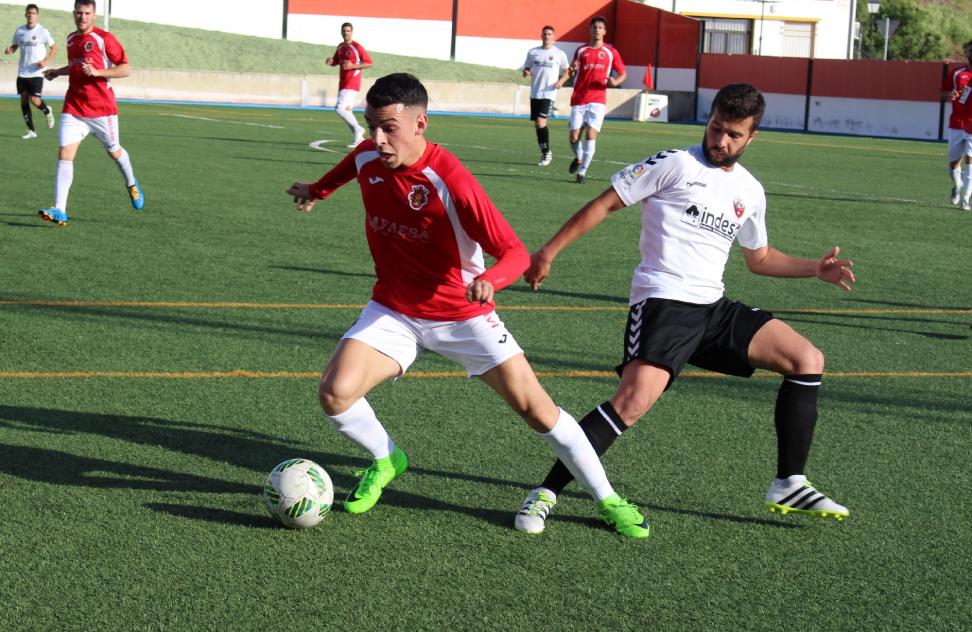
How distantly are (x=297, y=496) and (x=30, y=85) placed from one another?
20.4 m

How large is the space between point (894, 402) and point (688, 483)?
201 cm

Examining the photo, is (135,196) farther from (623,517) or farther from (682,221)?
(623,517)

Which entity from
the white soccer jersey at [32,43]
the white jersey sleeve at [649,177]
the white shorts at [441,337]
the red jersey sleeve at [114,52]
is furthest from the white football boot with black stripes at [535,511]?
the white soccer jersey at [32,43]

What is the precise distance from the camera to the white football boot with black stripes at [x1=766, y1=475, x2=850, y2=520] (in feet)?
15.8

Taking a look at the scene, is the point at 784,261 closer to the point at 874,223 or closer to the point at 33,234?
the point at 33,234

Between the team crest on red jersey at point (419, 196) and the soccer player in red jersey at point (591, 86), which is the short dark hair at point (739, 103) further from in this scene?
the soccer player in red jersey at point (591, 86)

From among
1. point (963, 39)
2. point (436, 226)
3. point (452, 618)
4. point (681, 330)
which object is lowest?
point (452, 618)

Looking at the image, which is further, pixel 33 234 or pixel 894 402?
pixel 33 234

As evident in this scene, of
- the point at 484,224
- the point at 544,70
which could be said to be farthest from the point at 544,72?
the point at 484,224

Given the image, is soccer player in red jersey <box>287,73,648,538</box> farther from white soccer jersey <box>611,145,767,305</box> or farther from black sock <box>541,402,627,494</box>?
white soccer jersey <box>611,145,767,305</box>

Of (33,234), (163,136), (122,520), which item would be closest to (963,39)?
(163,136)

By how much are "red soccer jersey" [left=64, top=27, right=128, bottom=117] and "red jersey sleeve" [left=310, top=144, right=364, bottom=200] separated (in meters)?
7.50

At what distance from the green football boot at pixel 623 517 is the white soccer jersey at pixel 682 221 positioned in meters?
0.81

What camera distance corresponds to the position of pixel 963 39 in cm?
8862
